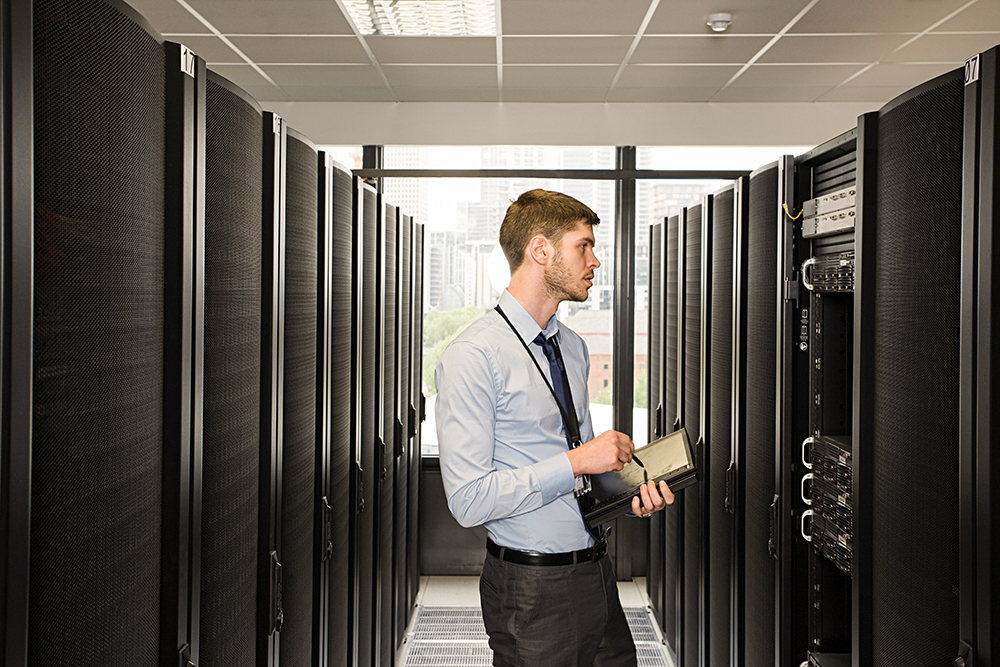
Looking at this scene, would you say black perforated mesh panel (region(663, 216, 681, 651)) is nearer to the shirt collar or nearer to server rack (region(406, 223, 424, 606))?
server rack (region(406, 223, 424, 606))

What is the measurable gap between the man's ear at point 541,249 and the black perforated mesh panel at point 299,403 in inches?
23.1

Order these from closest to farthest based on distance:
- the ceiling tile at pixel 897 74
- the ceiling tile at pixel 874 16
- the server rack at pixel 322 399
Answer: the server rack at pixel 322 399 → the ceiling tile at pixel 874 16 → the ceiling tile at pixel 897 74

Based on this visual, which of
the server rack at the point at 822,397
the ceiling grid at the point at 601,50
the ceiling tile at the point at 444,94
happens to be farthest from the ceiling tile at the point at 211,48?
the server rack at the point at 822,397

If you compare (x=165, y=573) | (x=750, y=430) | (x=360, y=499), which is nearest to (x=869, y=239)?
(x=750, y=430)

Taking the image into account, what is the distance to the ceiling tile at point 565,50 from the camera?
3.91m

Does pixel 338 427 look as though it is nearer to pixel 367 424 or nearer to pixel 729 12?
pixel 367 424

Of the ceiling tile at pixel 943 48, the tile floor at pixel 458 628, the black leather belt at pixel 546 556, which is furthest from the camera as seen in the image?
the ceiling tile at pixel 943 48

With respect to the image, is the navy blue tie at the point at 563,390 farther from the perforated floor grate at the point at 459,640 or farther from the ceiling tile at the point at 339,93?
the ceiling tile at the point at 339,93

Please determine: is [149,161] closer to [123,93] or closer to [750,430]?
[123,93]

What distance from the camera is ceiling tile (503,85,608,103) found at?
484 cm

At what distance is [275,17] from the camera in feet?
12.0

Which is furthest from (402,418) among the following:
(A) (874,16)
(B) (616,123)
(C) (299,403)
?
(A) (874,16)

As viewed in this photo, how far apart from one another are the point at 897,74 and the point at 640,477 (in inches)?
154

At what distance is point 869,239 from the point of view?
5.08 ft
